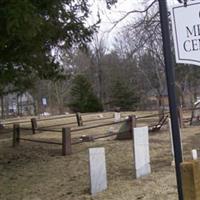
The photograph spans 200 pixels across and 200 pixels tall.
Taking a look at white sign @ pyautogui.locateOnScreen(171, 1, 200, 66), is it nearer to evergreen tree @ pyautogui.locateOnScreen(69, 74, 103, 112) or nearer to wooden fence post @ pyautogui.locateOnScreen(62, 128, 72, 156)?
wooden fence post @ pyautogui.locateOnScreen(62, 128, 72, 156)

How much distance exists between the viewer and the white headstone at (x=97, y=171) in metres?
9.09

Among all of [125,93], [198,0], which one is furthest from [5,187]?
[125,93]

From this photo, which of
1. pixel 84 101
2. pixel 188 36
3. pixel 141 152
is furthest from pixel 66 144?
pixel 84 101

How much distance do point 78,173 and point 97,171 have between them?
2461mm

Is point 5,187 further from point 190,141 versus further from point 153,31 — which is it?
Answer: point 153,31

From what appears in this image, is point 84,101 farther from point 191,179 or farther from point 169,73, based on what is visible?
point 191,179

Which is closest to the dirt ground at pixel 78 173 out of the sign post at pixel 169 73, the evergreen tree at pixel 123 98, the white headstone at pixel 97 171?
the white headstone at pixel 97 171

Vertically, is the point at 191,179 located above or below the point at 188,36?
below

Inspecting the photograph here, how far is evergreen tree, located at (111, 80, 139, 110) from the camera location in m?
65.5

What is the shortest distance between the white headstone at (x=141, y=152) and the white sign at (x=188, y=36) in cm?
602

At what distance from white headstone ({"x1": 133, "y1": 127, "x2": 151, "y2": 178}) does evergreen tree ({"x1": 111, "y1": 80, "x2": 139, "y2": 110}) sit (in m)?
54.7

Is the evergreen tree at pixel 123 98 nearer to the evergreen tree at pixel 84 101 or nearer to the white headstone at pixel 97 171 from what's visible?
the evergreen tree at pixel 84 101

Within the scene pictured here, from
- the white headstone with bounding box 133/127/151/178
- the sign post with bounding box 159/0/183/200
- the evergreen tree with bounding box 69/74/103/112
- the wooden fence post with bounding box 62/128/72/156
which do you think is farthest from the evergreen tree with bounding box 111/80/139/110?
the sign post with bounding box 159/0/183/200

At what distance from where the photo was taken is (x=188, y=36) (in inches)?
146
